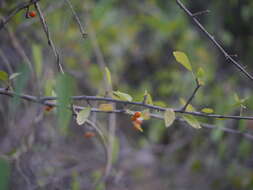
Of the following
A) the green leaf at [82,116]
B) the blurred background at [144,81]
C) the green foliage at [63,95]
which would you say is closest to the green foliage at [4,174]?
the green foliage at [63,95]

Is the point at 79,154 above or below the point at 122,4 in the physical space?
below

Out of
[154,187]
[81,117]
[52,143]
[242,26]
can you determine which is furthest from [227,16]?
[81,117]

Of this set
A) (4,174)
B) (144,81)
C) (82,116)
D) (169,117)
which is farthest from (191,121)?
(144,81)

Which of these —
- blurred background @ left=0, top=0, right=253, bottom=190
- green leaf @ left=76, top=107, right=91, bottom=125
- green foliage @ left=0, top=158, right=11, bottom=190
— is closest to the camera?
green foliage @ left=0, top=158, right=11, bottom=190

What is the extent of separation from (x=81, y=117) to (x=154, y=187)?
1.46m

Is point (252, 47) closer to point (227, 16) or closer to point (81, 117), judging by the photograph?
point (227, 16)

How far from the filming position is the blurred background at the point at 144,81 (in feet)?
5.65

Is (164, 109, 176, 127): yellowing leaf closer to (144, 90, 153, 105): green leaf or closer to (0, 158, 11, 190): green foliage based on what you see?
(144, 90, 153, 105): green leaf

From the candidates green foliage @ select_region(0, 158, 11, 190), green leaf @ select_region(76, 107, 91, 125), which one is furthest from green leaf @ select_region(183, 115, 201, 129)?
green foliage @ select_region(0, 158, 11, 190)

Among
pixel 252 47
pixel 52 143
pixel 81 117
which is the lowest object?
pixel 81 117

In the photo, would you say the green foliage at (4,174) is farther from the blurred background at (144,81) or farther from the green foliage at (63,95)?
the blurred background at (144,81)

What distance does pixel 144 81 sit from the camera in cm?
277

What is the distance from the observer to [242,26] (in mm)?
2398

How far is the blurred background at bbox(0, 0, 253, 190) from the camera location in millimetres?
1723
